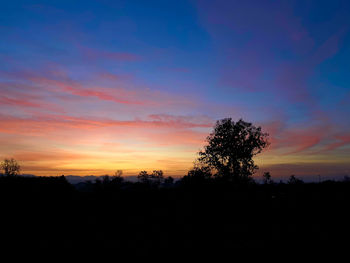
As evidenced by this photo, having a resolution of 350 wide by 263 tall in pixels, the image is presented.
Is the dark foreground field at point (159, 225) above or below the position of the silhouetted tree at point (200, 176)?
below

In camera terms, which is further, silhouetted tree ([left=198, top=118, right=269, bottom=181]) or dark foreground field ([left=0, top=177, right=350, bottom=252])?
silhouetted tree ([left=198, top=118, right=269, bottom=181])

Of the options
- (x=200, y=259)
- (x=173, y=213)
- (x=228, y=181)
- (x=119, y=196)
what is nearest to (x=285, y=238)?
(x=200, y=259)

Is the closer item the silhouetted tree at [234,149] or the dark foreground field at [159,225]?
the dark foreground field at [159,225]

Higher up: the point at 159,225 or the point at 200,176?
the point at 200,176

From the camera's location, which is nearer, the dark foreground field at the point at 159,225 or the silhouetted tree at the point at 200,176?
the dark foreground field at the point at 159,225

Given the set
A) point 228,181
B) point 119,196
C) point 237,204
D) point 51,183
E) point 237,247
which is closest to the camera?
point 237,247

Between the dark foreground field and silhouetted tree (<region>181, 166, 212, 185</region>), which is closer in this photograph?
the dark foreground field

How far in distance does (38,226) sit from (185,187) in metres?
30.7

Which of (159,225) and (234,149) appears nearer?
(159,225)

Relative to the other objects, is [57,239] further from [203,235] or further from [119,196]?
[119,196]

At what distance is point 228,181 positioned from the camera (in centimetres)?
4344

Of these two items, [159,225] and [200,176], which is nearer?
[159,225]

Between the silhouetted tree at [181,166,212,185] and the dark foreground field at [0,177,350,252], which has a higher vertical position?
the silhouetted tree at [181,166,212,185]

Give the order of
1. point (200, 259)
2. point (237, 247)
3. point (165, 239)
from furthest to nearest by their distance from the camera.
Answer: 1. point (165, 239)
2. point (237, 247)
3. point (200, 259)
